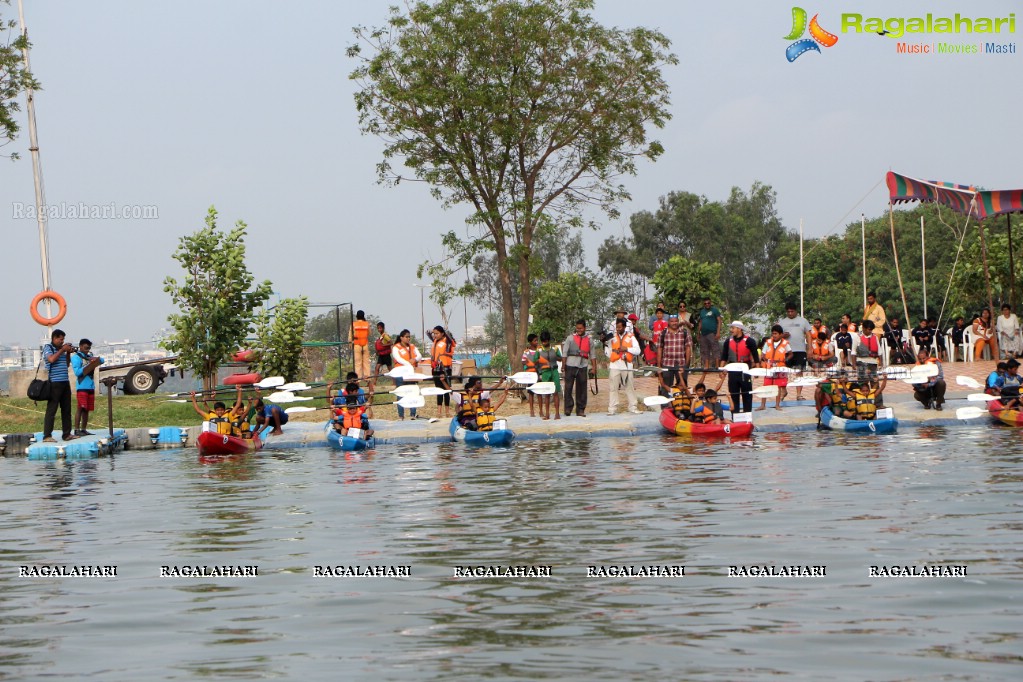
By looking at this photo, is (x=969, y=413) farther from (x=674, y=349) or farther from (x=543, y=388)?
(x=543, y=388)

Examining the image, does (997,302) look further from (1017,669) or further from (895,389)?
(1017,669)

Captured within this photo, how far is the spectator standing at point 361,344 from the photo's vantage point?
2709cm

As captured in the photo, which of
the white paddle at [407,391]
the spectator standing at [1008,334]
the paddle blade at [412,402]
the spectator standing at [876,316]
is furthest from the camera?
the spectator standing at [876,316]

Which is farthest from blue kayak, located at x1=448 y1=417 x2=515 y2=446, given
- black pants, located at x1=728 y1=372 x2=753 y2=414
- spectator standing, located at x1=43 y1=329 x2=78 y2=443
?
spectator standing, located at x1=43 y1=329 x2=78 y2=443

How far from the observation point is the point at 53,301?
28.0 meters

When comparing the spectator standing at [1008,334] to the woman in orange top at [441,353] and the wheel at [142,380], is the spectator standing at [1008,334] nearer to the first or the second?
the woman in orange top at [441,353]

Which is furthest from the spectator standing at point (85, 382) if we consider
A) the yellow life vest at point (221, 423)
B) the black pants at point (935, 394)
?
the black pants at point (935, 394)

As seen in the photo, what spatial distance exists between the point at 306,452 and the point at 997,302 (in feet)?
94.4

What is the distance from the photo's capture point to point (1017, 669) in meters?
6.48

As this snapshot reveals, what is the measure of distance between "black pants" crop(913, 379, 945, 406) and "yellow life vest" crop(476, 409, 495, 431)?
8.54m

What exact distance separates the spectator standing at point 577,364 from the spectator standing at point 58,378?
9.03 meters

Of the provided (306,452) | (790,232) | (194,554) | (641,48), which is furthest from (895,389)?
(790,232)

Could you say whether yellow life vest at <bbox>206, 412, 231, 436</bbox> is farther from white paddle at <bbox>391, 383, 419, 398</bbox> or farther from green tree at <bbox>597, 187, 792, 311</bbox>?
green tree at <bbox>597, 187, 792, 311</bbox>

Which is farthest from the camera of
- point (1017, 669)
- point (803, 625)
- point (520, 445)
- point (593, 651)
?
point (520, 445)
